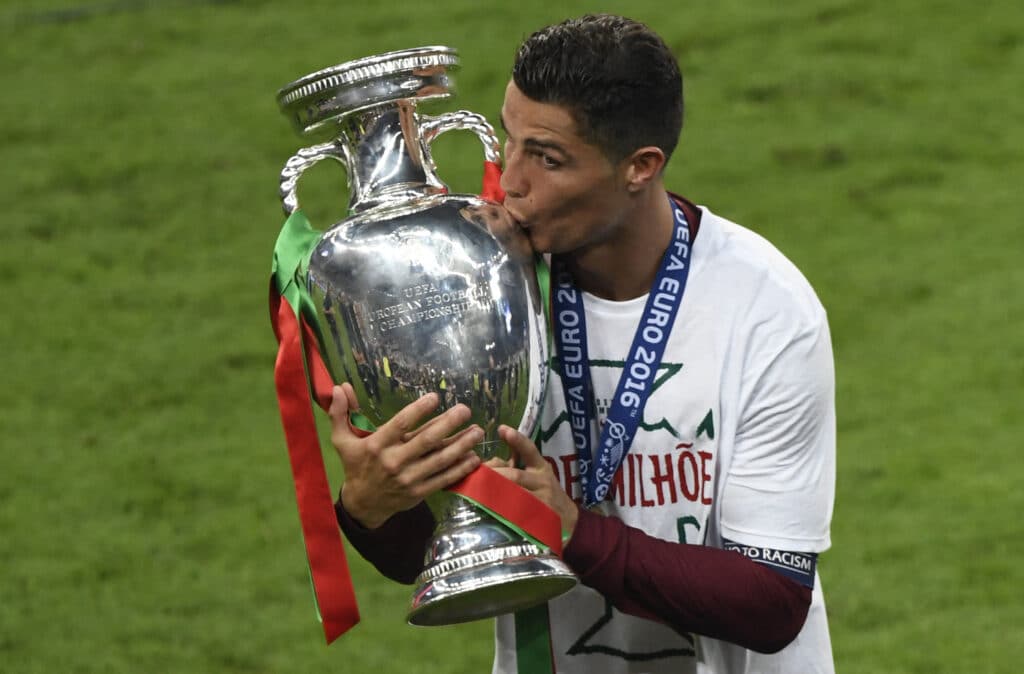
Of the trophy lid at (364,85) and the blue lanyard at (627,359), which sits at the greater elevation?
the trophy lid at (364,85)

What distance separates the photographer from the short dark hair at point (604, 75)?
199 cm

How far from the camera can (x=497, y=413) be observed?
1986 mm

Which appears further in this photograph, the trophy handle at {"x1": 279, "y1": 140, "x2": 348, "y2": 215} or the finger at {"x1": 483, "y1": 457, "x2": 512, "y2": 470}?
the trophy handle at {"x1": 279, "y1": 140, "x2": 348, "y2": 215}

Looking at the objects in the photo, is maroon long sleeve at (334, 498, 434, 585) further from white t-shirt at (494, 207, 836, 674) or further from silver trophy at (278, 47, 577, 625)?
white t-shirt at (494, 207, 836, 674)

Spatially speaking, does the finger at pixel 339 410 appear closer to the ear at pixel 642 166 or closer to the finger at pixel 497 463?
the finger at pixel 497 463

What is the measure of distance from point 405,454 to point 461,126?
1.68 ft

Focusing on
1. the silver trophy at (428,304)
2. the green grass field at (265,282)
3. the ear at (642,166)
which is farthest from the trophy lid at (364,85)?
the green grass field at (265,282)

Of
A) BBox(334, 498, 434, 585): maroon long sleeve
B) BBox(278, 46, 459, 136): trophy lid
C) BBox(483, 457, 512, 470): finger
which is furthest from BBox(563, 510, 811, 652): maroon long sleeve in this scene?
BBox(278, 46, 459, 136): trophy lid

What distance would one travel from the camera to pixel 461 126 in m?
2.16

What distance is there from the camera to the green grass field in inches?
161

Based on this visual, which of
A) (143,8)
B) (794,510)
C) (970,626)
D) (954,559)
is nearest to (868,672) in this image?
(970,626)

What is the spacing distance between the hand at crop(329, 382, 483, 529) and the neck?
338 millimetres

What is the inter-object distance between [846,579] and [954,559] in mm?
293

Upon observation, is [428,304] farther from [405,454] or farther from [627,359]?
[627,359]
